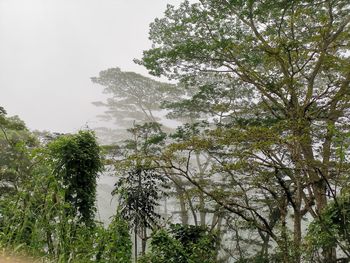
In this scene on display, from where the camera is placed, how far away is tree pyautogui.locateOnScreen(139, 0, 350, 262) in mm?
6480

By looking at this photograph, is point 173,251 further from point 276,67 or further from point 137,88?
point 137,88

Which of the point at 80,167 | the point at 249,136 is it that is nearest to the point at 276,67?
the point at 249,136

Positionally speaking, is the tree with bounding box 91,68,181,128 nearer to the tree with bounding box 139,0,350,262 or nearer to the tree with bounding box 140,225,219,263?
the tree with bounding box 139,0,350,262

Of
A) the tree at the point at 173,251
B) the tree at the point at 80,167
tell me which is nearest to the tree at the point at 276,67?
the tree at the point at 173,251

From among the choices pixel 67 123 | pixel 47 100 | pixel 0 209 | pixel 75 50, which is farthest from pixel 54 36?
pixel 0 209

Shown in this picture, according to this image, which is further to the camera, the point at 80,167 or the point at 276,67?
the point at 276,67

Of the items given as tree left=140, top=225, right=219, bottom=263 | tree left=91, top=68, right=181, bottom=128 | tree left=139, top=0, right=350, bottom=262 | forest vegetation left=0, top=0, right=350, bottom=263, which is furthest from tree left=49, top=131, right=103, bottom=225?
tree left=91, top=68, right=181, bottom=128

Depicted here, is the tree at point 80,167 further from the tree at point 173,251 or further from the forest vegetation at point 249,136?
the tree at point 173,251

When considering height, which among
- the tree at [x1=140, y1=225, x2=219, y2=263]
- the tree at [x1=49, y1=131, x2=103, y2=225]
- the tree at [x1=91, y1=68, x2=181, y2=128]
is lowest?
the tree at [x1=140, y1=225, x2=219, y2=263]

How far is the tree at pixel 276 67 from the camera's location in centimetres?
648

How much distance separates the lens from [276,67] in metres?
7.76

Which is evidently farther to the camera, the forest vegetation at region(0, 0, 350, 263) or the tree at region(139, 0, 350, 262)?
the tree at region(139, 0, 350, 262)

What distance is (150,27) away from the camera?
9.12m

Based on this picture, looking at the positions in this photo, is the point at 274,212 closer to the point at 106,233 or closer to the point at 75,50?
the point at 106,233
